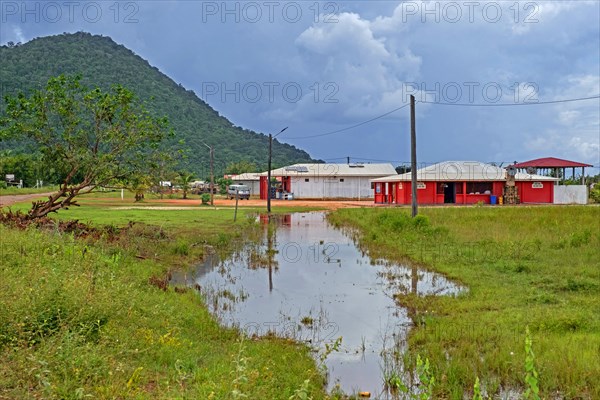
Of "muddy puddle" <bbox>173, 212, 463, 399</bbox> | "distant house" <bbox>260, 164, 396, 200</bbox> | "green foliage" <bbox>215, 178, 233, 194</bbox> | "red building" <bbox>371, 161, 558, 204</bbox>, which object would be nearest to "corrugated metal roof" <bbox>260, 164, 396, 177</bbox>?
"distant house" <bbox>260, 164, 396, 200</bbox>

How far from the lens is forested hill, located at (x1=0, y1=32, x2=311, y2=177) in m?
90.1

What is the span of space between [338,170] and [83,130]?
43819 mm

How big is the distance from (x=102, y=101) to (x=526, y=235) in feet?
49.2

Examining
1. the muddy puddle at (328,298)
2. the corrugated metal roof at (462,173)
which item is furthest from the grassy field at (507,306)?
the corrugated metal roof at (462,173)

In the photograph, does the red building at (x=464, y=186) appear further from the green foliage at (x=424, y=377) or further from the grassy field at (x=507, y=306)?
the green foliage at (x=424, y=377)

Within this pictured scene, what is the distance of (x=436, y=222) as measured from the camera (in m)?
24.7

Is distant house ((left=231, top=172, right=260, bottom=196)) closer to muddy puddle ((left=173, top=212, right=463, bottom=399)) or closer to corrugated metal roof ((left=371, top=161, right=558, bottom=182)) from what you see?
corrugated metal roof ((left=371, top=161, right=558, bottom=182))

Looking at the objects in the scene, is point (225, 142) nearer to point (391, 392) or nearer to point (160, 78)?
point (160, 78)

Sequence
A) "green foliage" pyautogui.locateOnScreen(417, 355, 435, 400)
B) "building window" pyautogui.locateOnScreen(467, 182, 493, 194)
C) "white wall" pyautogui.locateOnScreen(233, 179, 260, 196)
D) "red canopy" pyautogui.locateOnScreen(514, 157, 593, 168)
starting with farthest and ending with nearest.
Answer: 1. "white wall" pyautogui.locateOnScreen(233, 179, 260, 196)
2. "red canopy" pyautogui.locateOnScreen(514, 157, 593, 168)
3. "building window" pyautogui.locateOnScreen(467, 182, 493, 194)
4. "green foliage" pyautogui.locateOnScreen(417, 355, 435, 400)

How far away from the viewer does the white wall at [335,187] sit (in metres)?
58.7

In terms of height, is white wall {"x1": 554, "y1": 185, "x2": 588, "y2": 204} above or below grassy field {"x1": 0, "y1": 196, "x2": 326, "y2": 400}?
above

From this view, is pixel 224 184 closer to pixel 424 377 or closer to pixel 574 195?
pixel 574 195

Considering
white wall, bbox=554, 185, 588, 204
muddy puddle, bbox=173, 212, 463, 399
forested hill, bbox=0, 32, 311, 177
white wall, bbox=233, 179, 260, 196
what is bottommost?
muddy puddle, bbox=173, 212, 463, 399

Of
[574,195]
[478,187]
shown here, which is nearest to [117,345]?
[478,187]
